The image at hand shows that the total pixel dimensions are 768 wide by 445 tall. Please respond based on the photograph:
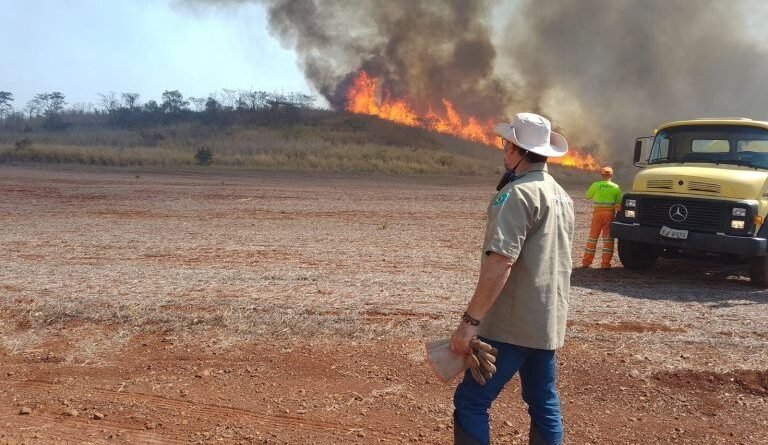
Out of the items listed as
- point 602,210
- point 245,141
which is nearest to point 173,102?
point 245,141

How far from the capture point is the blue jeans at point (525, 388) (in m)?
2.86

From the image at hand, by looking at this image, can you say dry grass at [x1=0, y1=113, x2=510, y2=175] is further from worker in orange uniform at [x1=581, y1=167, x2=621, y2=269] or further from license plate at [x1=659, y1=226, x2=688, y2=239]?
license plate at [x1=659, y1=226, x2=688, y2=239]

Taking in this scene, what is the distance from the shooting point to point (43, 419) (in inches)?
153

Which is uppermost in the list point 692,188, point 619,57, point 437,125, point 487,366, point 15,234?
point 619,57

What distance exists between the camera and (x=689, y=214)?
8.27 m

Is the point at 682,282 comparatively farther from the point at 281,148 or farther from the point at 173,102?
the point at 173,102

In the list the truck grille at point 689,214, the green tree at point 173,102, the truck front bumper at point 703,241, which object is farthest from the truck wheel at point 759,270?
the green tree at point 173,102

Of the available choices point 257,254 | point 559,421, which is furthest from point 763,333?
point 257,254

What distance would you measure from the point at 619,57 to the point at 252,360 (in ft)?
145

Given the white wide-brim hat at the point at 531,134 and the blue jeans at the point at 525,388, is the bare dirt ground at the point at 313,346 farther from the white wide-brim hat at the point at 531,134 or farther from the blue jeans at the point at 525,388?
the white wide-brim hat at the point at 531,134

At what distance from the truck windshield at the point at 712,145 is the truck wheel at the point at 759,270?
1266mm

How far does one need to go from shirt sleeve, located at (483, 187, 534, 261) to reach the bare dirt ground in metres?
1.62

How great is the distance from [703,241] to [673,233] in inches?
15.2

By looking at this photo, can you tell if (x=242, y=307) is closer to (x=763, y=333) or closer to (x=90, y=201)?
(x=763, y=333)
